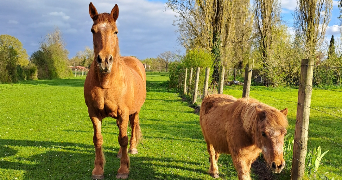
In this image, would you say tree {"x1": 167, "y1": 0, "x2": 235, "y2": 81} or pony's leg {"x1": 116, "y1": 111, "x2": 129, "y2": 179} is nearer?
pony's leg {"x1": 116, "y1": 111, "x2": 129, "y2": 179}

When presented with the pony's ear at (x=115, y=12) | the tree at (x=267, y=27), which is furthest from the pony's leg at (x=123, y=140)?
the tree at (x=267, y=27)

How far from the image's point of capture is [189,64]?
17.0 meters

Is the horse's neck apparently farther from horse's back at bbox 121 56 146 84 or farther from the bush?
the bush

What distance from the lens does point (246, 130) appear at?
3.11 m

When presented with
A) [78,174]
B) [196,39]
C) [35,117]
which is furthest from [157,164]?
[196,39]

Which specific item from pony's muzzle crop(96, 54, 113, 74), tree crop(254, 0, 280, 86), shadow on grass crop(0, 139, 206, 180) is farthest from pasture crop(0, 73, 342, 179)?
tree crop(254, 0, 280, 86)

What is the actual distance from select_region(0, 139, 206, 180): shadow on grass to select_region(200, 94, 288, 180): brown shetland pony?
1.43 metres

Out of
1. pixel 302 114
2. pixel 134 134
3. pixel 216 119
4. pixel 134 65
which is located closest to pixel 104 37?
pixel 216 119

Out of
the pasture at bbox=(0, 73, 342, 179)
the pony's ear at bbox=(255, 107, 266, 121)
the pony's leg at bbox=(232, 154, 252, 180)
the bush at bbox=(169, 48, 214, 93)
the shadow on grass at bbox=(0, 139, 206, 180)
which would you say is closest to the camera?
the pony's ear at bbox=(255, 107, 266, 121)

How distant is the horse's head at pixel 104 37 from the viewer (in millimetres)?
3295

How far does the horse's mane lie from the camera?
2.72 m

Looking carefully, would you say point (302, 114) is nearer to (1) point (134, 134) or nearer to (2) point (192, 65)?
(1) point (134, 134)

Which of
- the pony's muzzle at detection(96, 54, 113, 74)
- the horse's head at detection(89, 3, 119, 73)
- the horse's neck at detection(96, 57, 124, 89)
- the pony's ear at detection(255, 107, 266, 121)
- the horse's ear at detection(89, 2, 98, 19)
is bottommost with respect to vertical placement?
the pony's ear at detection(255, 107, 266, 121)

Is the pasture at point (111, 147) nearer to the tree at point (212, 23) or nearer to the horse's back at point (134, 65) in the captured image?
the horse's back at point (134, 65)
